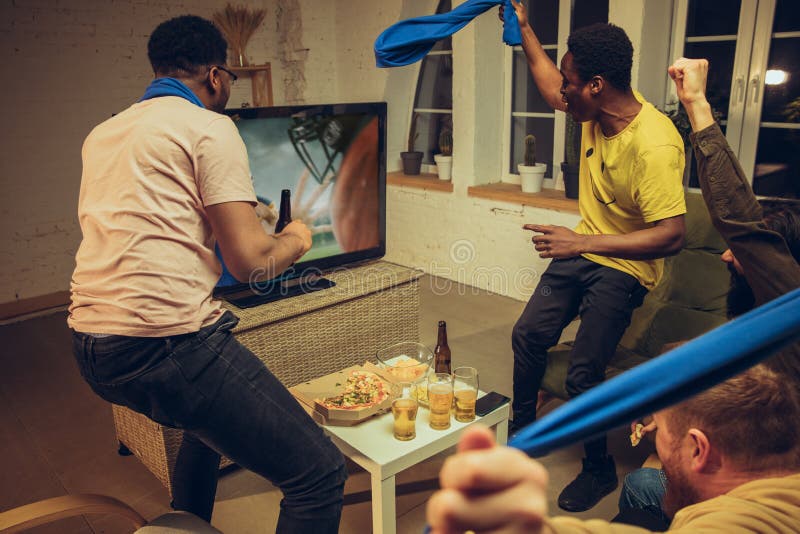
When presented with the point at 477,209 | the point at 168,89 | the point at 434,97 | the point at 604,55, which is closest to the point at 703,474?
the point at 168,89

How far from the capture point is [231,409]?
1.49 metres

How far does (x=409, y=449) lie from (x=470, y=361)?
5.36ft

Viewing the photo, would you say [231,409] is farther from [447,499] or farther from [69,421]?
[69,421]

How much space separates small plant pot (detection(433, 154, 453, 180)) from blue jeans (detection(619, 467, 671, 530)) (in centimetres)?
354

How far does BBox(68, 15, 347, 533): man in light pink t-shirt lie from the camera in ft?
4.69

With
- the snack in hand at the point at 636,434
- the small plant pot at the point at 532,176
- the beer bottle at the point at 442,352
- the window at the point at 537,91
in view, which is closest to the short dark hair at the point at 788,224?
the snack in hand at the point at 636,434

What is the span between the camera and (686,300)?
279 cm

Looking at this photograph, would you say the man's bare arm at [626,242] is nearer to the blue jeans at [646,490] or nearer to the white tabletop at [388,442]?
the white tabletop at [388,442]

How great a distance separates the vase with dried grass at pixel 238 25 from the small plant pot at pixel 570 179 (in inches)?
105

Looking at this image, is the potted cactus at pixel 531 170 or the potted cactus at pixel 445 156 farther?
the potted cactus at pixel 445 156

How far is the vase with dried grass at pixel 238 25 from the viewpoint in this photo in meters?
4.98

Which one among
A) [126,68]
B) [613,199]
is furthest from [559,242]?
[126,68]

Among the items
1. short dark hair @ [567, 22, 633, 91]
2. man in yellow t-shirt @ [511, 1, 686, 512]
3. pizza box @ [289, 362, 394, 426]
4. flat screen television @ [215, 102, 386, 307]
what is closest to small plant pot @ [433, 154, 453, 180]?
flat screen television @ [215, 102, 386, 307]

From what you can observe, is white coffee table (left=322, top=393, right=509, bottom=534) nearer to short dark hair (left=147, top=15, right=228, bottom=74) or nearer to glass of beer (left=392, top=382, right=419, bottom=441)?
glass of beer (left=392, top=382, right=419, bottom=441)
